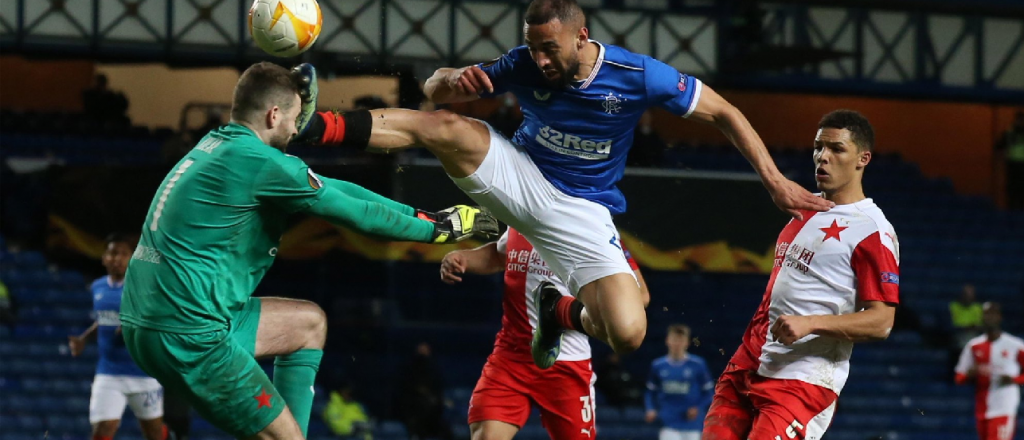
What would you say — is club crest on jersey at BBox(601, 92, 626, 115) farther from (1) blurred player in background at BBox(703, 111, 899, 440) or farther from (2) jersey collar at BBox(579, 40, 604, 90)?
(1) blurred player in background at BBox(703, 111, 899, 440)

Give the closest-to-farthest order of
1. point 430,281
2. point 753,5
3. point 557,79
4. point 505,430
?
1. point 557,79
2. point 505,430
3. point 430,281
4. point 753,5

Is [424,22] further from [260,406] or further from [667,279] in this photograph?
[260,406]

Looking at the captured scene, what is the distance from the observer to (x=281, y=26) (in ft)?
19.4

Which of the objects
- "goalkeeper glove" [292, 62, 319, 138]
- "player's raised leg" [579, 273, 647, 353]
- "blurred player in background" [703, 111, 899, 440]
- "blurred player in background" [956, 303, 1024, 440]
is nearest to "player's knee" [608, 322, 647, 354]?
"player's raised leg" [579, 273, 647, 353]

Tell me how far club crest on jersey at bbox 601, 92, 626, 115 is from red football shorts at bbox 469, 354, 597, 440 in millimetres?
1500

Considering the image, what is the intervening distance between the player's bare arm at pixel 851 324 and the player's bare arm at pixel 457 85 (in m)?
1.64

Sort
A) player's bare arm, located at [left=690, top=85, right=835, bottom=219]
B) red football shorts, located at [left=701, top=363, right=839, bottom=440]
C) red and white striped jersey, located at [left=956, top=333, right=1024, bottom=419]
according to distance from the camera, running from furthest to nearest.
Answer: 1. red and white striped jersey, located at [left=956, top=333, right=1024, bottom=419]
2. player's bare arm, located at [left=690, top=85, right=835, bottom=219]
3. red football shorts, located at [left=701, top=363, right=839, bottom=440]

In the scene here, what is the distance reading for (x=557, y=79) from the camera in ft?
18.3

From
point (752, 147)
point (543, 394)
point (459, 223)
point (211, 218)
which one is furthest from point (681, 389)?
point (211, 218)

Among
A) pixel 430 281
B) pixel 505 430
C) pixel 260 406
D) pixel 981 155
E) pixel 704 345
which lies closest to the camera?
pixel 260 406

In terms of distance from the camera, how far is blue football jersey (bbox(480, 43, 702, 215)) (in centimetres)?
570

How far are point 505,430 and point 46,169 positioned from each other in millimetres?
10096

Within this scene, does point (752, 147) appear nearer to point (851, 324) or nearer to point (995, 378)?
point (851, 324)

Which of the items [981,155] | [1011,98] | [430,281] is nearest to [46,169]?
[430,281]
